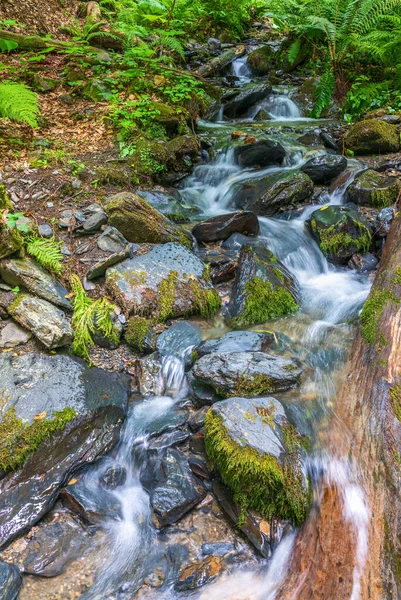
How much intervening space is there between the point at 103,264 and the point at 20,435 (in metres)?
1.88

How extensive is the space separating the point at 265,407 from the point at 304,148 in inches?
226

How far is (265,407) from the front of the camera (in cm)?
277

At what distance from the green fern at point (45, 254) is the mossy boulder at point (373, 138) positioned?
5.70 m

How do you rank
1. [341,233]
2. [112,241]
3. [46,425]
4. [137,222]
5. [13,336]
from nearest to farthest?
[46,425], [13,336], [112,241], [137,222], [341,233]

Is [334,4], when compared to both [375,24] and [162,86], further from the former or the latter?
[162,86]

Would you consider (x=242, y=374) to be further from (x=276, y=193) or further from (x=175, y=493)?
(x=276, y=193)

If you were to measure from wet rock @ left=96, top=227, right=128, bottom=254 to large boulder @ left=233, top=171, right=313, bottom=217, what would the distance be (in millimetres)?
2341

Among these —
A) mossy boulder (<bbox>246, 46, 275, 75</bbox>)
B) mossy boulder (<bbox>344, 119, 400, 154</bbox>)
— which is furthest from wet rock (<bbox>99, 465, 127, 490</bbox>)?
mossy boulder (<bbox>246, 46, 275, 75</bbox>)

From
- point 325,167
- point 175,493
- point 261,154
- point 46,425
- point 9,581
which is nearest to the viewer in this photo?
point 9,581

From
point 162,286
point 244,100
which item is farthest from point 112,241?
point 244,100

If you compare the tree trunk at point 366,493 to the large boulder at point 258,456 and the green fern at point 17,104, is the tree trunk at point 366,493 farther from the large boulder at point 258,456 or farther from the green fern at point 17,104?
the green fern at point 17,104

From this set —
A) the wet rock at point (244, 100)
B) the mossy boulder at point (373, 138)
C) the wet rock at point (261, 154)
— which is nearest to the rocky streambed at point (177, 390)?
the wet rock at point (261, 154)

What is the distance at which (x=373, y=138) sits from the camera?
6.64m

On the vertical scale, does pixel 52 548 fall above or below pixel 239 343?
below
